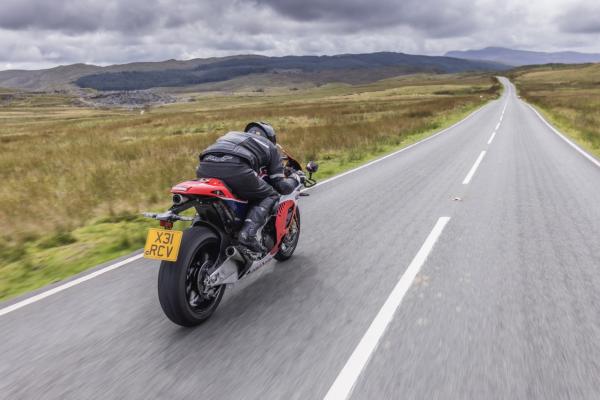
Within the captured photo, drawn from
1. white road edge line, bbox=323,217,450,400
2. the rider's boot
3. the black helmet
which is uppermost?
the black helmet

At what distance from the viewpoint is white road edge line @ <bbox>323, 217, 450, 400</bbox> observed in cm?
281

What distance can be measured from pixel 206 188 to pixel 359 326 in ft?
5.92

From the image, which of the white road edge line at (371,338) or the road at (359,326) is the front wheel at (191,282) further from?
the white road edge line at (371,338)

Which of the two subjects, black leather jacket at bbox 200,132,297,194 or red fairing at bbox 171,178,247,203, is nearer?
red fairing at bbox 171,178,247,203

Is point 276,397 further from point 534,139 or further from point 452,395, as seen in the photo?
point 534,139

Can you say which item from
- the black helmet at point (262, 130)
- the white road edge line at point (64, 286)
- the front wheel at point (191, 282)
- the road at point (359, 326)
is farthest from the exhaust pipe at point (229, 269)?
the white road edge line at point (64, 286)

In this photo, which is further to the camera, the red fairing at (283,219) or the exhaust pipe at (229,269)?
the red fairing at (283,219)

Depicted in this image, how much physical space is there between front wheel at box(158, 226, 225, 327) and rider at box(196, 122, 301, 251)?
40 cm

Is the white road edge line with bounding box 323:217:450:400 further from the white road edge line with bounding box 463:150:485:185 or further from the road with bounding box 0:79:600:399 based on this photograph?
the white road edge line with bounding box 463:150:485:185

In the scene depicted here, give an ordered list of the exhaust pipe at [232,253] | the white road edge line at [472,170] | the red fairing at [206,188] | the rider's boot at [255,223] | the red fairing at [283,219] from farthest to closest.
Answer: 1. the white road edge line at [472,170]
2. the red fairing at [283,219]
3. the rider's boot at [255,223]
4. the exhaust pipe at [232,253]
5. the red fairing at [206,188]

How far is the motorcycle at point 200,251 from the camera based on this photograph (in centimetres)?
335

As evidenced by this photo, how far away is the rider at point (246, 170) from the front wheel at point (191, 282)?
1.32 feet

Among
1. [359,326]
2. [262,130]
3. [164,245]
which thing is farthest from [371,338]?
[262,130]

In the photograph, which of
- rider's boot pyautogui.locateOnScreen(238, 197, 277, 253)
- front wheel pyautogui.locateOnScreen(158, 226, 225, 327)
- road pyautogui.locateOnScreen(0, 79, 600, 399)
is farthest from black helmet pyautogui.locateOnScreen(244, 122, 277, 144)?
road pyautogui.locateOnScreen(0, 79, 600, 399)
